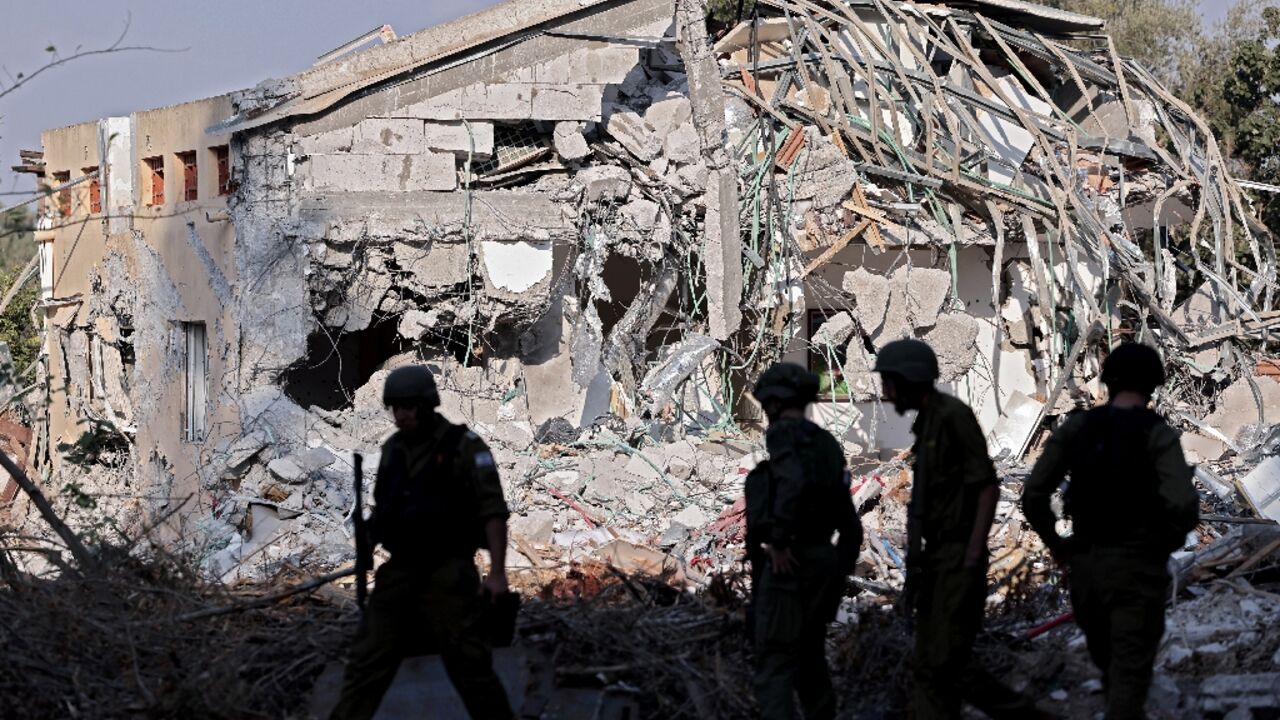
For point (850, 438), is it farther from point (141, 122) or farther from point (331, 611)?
point (331, 611)

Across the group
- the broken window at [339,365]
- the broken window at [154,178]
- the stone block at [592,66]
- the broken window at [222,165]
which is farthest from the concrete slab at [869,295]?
the broken window at [154,178]

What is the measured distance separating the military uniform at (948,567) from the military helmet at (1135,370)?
49 centimetres

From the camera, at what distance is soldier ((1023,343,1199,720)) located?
4359 mm

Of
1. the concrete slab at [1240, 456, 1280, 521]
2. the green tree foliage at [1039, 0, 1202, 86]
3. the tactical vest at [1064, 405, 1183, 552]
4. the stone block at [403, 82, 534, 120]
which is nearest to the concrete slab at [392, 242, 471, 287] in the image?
the stone block at [403, 82, 534, 120]

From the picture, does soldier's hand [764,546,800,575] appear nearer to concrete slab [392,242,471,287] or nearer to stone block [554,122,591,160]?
concrete slab [392,242,471,287]


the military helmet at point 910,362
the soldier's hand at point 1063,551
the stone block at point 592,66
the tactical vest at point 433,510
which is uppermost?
the stone block at point 592,66

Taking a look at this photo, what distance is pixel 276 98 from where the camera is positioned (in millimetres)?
11414

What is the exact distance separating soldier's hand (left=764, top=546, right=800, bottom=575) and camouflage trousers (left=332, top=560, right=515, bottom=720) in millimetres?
1019

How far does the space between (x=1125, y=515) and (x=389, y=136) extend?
27.7 feet

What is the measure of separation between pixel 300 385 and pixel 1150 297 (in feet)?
26.7

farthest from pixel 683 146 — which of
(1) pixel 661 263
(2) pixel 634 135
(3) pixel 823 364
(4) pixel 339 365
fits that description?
(4) pixel 339 365

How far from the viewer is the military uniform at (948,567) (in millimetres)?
4562

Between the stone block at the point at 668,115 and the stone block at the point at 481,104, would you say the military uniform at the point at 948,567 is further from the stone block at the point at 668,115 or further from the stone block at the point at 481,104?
the stone block at the point at 668,115

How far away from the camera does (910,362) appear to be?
15.3 ft
